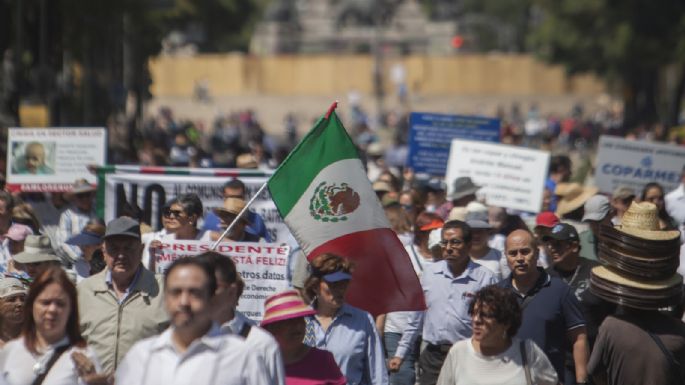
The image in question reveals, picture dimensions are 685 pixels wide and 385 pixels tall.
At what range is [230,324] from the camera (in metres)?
6.64

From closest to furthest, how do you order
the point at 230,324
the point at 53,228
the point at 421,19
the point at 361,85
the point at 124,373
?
1. the point at 124,373
2. the point at 230,324
3. the point at 53,228
4. the point at 361,85
5. the point at 421,19

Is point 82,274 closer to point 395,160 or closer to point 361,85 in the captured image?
point 395,160

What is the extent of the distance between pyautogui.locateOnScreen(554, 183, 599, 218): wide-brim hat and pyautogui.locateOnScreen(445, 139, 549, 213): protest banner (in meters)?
0.41

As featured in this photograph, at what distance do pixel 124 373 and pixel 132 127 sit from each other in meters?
32.9

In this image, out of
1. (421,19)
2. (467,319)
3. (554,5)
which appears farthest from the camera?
(421,19)

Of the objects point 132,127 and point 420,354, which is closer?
point 420,354

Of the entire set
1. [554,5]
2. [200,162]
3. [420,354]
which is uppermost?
[554,5]

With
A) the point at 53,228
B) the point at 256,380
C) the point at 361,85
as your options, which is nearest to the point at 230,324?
the point at 256,380

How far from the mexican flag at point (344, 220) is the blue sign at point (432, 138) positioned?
8497mm

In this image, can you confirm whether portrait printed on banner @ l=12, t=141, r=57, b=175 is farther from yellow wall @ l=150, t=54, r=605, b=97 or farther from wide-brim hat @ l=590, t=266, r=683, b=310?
yellow wall @ l=150, t=54, r=605, b=97

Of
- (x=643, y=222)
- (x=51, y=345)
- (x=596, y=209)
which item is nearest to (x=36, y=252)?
(x=51, y=345)

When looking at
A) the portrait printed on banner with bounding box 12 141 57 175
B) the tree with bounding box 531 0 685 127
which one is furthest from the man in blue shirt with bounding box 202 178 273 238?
the tree with bounding box 531 0 685 127

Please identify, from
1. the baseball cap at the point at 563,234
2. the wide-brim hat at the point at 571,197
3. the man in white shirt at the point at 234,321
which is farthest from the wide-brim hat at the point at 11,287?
the wide-brim hat at the point at 571,197

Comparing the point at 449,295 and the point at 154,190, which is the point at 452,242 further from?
the point at 154,190
